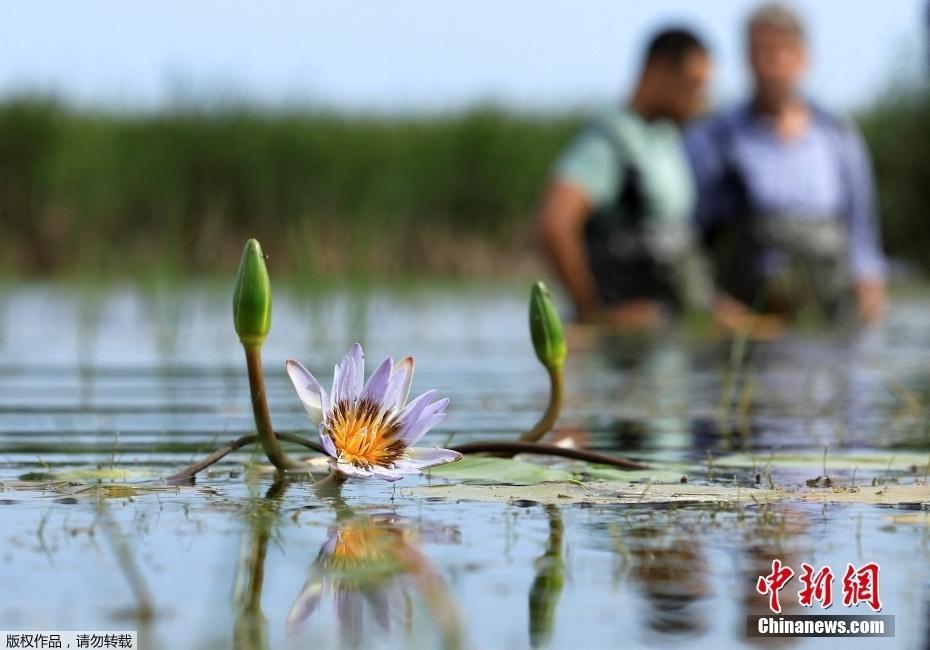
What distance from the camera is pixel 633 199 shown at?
346 inches

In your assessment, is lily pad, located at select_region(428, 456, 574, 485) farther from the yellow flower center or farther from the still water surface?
the yellow flower center

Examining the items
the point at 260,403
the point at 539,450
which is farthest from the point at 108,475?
the point at 539,450

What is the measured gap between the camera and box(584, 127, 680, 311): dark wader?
28.5 ft

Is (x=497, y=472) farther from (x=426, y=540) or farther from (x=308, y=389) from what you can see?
(x=426, y=540)

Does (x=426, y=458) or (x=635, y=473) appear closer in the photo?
(x=426, y=458)

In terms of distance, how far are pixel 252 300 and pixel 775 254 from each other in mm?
6397

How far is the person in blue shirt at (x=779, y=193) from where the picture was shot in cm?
863

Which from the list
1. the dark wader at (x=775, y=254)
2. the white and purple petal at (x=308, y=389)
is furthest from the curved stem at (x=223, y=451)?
the dark wader at (x=775, y=254)

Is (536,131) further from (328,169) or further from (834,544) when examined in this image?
(834,544)

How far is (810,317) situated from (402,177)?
28.7ft

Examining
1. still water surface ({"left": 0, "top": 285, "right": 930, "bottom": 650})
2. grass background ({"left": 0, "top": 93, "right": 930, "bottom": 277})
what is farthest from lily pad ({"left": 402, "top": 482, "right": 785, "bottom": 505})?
grass background ({"left": 0, "top": 93, "right": 930, "bottom": 277})

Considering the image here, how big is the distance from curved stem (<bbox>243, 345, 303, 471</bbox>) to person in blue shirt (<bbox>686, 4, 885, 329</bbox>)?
5.89 metres

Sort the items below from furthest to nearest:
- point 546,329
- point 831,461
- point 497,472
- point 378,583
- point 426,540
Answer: point 831,461, point 546,329, point 497,472, point 426,540, point 378,583

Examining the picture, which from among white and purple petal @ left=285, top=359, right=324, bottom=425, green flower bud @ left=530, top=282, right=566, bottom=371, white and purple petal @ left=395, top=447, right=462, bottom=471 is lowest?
white and purple petal @ left=395, top=447, right=462, bottom=471
